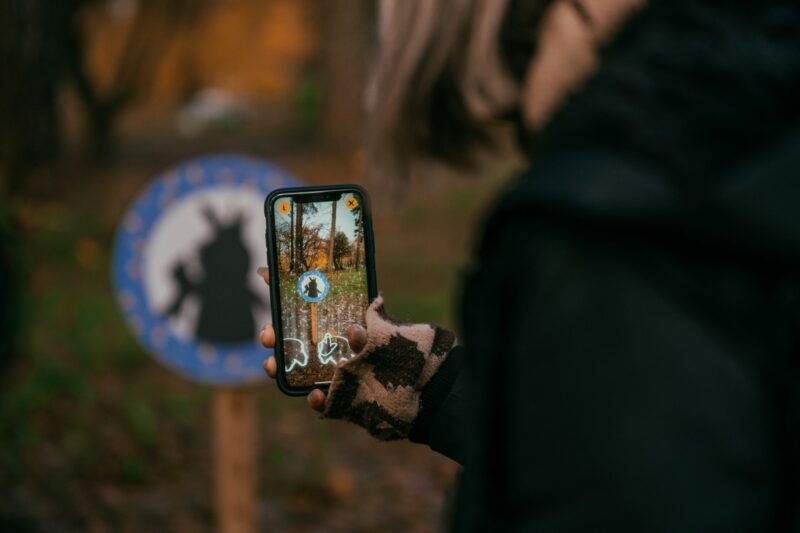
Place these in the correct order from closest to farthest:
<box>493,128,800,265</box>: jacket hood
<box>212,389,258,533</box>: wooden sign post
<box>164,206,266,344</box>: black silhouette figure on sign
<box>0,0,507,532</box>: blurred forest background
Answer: <box>493,128,800,265</box>: jacket hood, <box>164,206,266,344</box>: black silhouette figure on sign, <box>212,389,258,533</box>: wooden sign post, <box>0,0,507,532</box>: blurred forest background

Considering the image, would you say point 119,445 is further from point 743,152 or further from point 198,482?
point 743,152

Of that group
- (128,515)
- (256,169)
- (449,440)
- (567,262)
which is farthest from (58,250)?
(567,262)

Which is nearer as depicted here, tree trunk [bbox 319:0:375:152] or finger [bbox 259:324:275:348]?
finger [bbox 259:324:275:348]

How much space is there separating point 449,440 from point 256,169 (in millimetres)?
2263

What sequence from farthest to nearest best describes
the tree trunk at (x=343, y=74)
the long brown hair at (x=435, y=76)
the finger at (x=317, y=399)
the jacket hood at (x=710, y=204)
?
the tree trunk at (x=343, y=74) → the finger at (x=317, y=399) → the long brown hair at (x=435, y=76) → the jacket hood at (x=710, y=204)

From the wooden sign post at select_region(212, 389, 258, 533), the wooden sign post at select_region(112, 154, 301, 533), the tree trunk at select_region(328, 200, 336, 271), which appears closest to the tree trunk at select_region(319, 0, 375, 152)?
the wooden sign post at select_region(112, 154, 301, 533)

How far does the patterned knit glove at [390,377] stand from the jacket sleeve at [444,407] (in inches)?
0.4

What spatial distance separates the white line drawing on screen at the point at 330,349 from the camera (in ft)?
5.58

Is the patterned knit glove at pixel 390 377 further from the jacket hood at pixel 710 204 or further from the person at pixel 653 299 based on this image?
the jacket hood at pixel 710 204

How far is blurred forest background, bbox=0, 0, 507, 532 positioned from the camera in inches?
173

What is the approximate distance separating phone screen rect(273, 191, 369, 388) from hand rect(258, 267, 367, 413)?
0.08ft

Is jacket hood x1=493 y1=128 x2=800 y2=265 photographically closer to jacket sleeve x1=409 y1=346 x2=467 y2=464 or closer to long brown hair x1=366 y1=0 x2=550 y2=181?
long brown hair x1=366 y1=0 x2=550 y2=181

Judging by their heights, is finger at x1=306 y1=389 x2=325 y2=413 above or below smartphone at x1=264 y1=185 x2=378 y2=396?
below

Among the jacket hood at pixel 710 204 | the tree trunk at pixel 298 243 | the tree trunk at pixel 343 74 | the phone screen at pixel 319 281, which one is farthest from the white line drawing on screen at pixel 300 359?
the tree trunk at pixel 343 74
